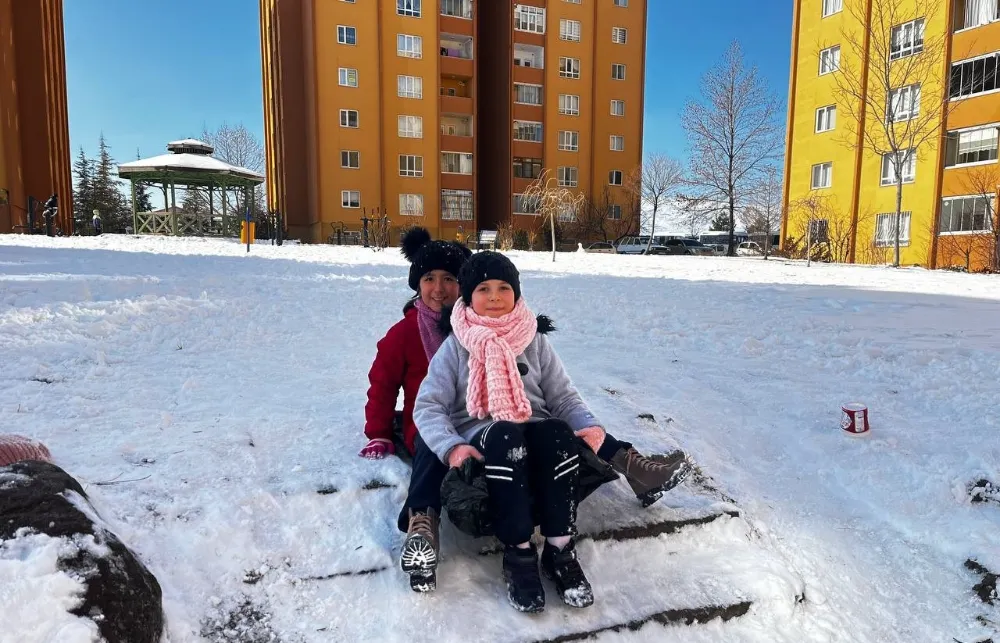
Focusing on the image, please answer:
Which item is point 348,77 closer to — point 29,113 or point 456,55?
point 456,55

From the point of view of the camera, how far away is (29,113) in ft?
75.7

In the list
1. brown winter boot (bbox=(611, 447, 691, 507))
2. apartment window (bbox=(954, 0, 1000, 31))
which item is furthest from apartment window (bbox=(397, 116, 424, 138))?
brown winter boot (bbox=(611, 447, 691, 507))

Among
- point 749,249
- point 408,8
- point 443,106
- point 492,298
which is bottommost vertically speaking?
point 492,298

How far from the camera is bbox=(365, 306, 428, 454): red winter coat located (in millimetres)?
2967

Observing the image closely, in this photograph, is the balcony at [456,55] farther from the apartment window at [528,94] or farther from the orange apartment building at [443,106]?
the apartment window at [528,94]

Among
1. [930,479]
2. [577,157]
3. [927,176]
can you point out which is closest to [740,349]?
[930,479]

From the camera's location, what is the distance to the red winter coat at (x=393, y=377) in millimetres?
2967

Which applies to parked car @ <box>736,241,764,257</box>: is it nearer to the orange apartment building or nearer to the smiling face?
the orange apartment building

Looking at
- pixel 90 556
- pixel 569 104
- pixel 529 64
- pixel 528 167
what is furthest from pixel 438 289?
pixel 529 64

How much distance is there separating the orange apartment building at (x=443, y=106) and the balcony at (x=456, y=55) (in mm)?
72

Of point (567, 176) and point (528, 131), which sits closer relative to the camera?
point (528, 131)

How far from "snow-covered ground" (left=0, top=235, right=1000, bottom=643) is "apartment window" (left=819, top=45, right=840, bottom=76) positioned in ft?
78.2

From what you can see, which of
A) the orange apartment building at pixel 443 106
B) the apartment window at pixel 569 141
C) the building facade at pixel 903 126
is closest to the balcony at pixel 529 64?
the orange apartment building at pixel 443 106

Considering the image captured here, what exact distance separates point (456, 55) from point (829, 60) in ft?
71.1
